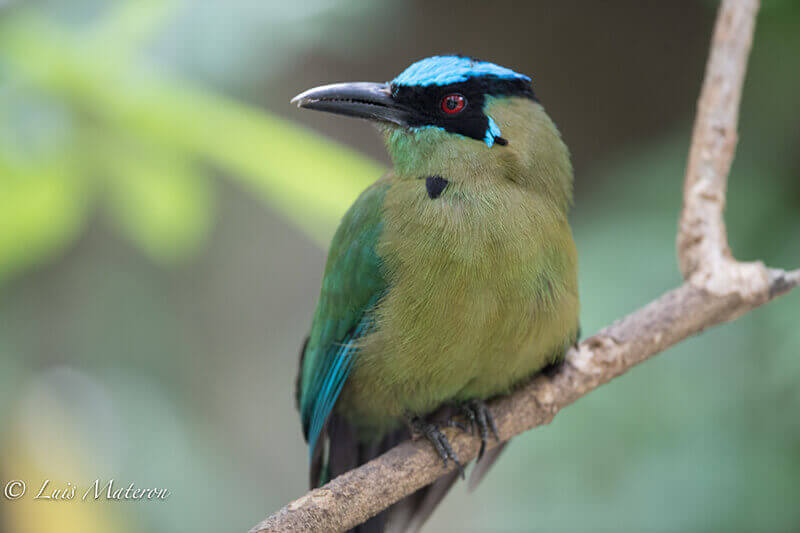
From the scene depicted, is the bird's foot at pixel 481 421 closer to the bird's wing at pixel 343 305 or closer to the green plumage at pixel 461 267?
the green plumage at pixel 461 267

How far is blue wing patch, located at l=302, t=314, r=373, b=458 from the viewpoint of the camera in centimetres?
242

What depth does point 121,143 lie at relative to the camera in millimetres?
2459

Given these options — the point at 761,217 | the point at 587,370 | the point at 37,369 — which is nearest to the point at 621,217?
the point at 761,217

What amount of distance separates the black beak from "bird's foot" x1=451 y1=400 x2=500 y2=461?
35.7 inches

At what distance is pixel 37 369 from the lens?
3.65 metres

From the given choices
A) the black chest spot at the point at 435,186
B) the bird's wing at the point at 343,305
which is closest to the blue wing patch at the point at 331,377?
the bird's wing at the point at 343,305

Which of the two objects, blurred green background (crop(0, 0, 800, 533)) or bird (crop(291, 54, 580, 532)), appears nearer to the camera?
bird (crop(291, 54, 580, 532))

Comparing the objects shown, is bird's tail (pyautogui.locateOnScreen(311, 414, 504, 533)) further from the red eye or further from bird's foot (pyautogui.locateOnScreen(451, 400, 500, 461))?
the red eye

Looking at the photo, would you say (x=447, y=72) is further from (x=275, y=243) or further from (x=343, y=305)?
(x=275, y=243)

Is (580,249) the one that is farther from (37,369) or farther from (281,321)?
(37,369)

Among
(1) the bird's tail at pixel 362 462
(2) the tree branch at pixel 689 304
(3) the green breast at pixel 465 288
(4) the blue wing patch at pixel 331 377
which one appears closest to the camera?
(3) the green breast at pixel 465 288

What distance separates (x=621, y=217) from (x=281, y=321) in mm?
2052

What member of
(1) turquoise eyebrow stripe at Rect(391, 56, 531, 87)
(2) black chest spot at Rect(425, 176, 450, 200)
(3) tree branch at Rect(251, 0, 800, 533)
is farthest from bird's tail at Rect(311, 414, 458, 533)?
(1) turquoise eyebrow stripe at Rect(391, 56, 531, 87)

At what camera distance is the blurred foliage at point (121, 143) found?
2.29m
